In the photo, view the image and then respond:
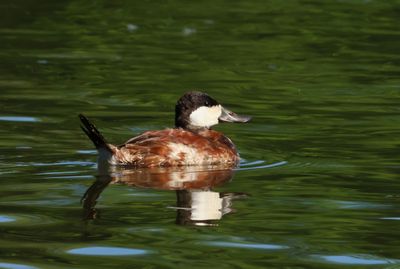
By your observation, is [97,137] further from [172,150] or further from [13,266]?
[13,266]

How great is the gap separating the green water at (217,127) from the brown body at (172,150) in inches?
11.4

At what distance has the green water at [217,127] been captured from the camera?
831cm

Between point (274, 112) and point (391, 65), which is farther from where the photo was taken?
point (391, 65)

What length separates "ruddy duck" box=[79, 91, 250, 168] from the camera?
11.1 m

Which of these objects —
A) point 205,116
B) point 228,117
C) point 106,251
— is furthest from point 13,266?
point 228,117

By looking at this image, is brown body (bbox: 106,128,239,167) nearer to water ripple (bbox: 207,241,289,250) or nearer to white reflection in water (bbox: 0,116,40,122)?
white reflection in water (bbox: 0,116,40,122)

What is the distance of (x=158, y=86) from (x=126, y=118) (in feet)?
5.90

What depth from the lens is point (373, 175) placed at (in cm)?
1072

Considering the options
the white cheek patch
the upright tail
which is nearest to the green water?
the upright tail

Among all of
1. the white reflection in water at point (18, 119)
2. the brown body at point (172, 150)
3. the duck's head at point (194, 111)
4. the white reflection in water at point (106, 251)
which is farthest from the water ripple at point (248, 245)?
the white reflection in water at point (18, 119)

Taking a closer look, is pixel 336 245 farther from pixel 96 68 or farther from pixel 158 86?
pixel 96 68

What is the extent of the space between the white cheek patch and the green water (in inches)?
14.8

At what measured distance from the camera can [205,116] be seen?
12.1 meters

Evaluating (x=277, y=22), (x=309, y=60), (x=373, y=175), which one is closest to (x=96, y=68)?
(x=309, y=60)
